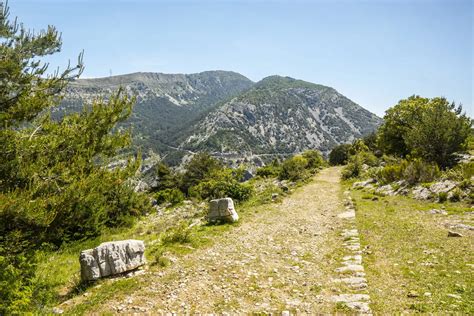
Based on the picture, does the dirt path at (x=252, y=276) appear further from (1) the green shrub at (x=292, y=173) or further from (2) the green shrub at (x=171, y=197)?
(1) the green shrub at (x=292, y=173)

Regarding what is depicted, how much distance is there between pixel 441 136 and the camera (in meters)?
22.5

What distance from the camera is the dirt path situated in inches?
256

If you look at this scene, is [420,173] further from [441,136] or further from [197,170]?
[197,170]

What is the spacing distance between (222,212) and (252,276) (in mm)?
6061

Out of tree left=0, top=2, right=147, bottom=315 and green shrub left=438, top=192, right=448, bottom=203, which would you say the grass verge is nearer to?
green shrub left=438, top=192, right=448, bottom=203

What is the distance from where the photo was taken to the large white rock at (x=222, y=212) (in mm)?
13992

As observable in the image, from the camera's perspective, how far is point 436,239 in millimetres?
9906

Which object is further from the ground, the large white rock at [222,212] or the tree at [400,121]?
the tree at [400,121]

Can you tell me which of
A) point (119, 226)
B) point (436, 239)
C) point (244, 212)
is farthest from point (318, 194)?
point (119, 226)

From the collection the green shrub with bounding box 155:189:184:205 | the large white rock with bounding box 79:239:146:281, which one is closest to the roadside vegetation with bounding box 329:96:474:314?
the large white rock with bounding box 79:239:146:281

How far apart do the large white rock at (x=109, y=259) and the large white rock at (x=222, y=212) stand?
6081 millimetres

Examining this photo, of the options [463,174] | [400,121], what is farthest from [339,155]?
[463,174]

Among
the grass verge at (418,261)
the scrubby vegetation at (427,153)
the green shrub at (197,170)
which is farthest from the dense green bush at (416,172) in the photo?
the green shrub at (197,170)

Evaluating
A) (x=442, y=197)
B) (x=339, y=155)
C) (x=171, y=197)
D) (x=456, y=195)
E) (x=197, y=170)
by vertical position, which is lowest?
(x=171, y=197)
